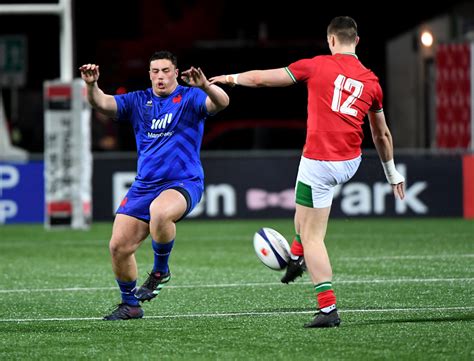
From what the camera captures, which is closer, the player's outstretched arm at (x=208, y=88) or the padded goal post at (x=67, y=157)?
the player's outstretched arm at (x=208, y=88)

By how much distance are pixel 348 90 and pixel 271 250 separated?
1.27 m

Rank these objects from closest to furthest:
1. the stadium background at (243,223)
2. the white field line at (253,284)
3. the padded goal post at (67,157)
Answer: the stadium background at (243,223)
the white field line at (253,284)
the padded goal post at (67,157)

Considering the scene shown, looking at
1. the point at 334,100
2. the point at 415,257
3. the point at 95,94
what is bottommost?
the point at 415,257

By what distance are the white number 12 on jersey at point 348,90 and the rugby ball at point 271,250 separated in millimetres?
1047

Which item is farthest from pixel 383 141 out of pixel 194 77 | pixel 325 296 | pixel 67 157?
pixel 67 157

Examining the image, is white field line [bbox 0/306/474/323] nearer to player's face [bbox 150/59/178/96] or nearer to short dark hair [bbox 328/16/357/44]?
player's face [bbox 150/59/178/96]

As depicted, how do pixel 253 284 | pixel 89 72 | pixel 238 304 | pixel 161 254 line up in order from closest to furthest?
pixel 89 72, pixel 161 254, pixel 238 304, pixel 253 284

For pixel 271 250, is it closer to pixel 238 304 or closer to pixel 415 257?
pixel 238 304

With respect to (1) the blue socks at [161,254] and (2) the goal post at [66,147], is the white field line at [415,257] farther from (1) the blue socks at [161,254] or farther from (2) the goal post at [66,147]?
(2) the goal post at [66,147]

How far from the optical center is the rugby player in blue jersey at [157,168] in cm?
937

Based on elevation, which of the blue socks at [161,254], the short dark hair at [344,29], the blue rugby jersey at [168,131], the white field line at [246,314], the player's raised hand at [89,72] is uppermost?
the short dark hair at [344,29]

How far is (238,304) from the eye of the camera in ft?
33.4

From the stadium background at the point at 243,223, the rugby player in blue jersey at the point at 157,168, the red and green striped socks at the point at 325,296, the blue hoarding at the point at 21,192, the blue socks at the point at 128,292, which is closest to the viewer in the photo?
the stadium background at the point at 243,223

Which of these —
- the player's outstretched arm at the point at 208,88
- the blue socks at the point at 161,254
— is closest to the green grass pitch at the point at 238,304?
the blue socks at the point at 161,254
